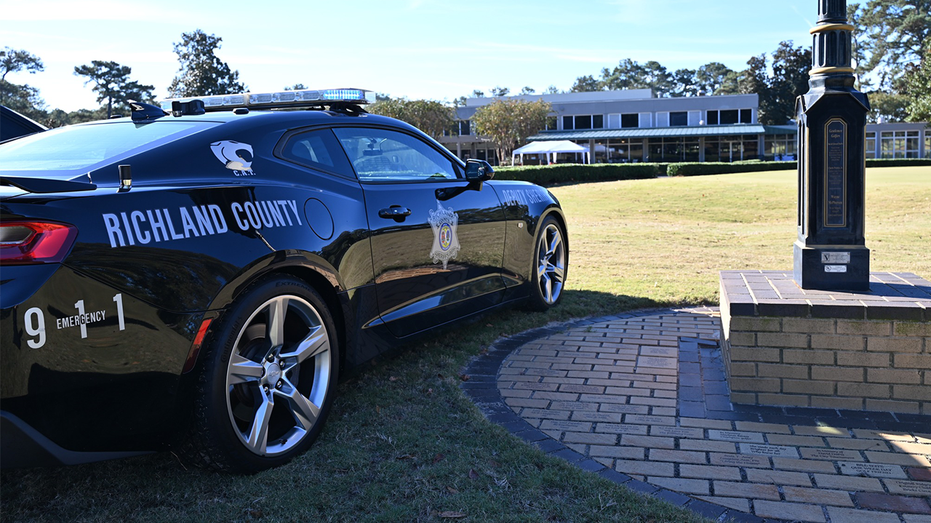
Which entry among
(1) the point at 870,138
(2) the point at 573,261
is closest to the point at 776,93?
(1) the point at 870,138

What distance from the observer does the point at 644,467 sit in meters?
3.12

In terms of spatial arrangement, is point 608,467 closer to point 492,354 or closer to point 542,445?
point 542,445

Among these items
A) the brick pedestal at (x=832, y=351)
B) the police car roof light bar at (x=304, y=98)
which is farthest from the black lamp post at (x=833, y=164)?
Result: the police car roof light bar at (x=304, y=98)

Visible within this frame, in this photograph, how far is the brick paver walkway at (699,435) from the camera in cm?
282

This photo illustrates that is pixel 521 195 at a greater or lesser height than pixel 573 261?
greater

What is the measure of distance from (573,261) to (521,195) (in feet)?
11.5

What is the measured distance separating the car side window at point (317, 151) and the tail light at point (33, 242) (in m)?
1.28

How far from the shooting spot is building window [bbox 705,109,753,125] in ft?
194

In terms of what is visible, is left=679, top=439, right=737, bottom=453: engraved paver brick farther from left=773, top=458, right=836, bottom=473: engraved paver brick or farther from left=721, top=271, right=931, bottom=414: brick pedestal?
left=721, top=271, right=931, bottom=414: brick pedestal

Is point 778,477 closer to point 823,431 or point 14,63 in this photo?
point 823,431

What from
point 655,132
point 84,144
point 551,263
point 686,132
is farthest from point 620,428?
point 655,132

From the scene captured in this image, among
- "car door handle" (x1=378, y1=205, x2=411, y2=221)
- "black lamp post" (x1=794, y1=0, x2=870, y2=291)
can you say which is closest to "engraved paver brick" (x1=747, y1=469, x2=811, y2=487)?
"black lamp post" (x1=794, y1=0, x2=870, y2=291)

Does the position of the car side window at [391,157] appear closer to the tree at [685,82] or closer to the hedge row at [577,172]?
the hedge row at [577,172]

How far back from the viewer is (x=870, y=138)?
192 feet
